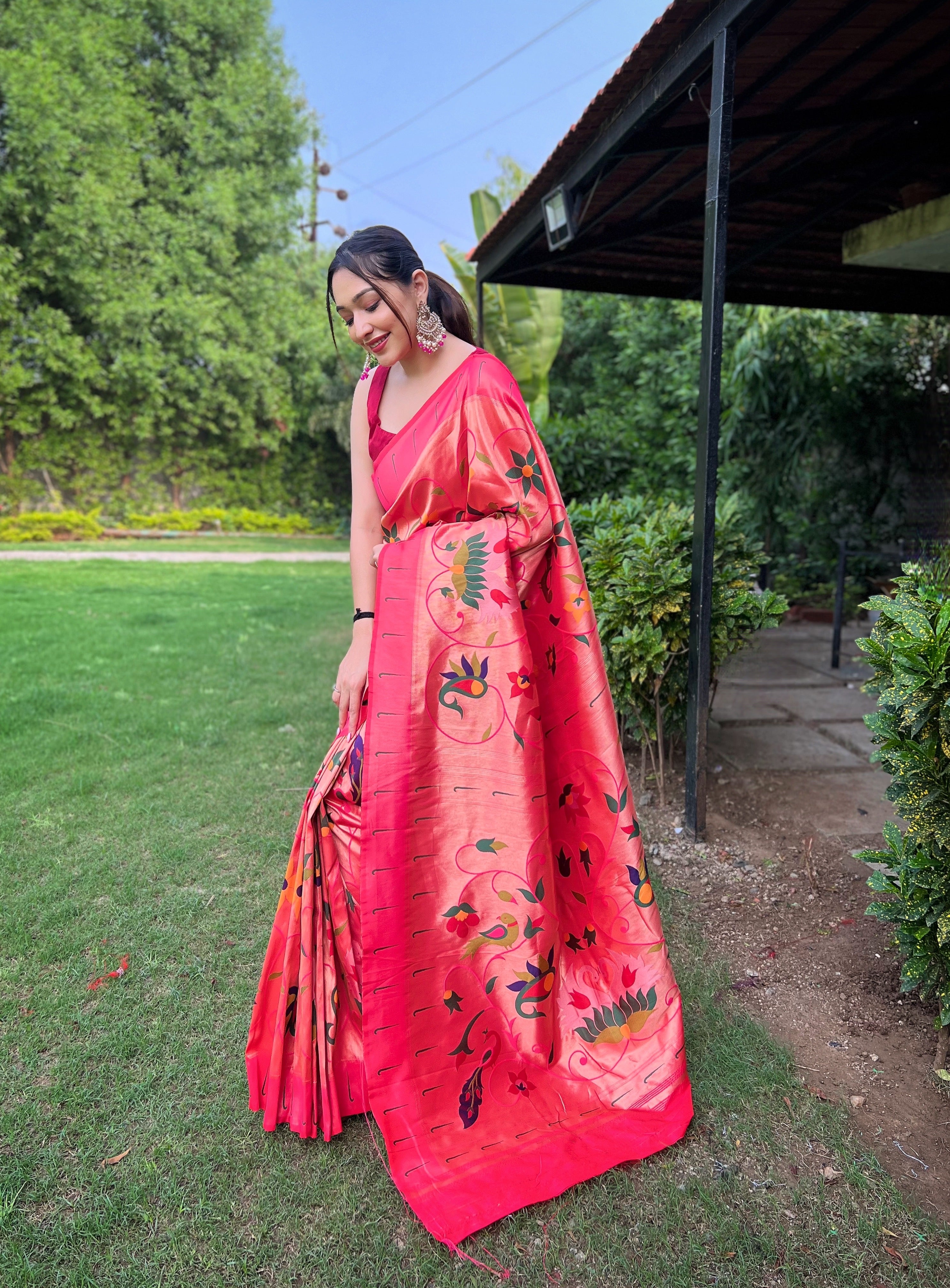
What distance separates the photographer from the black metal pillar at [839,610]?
5508mm

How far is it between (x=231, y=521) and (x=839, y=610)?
672 inches

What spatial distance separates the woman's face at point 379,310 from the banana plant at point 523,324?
7163 millimetres

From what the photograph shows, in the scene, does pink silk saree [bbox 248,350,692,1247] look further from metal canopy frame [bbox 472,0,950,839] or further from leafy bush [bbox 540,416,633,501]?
leafy bush [bbox 540,416,633,501]

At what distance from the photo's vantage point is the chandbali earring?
173 centimetres

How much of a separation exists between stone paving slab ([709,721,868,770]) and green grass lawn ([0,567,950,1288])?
1.41 metres

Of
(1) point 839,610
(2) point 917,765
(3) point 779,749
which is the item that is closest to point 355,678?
(2) point 917,765

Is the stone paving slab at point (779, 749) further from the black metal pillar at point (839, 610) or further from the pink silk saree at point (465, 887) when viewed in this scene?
the pink silk saree at point (465, 887)

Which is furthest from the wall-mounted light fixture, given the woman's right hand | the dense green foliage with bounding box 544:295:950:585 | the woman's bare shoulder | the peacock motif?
the peacock motif

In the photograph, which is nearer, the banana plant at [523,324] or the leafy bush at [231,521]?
the banana plant at [523,324]

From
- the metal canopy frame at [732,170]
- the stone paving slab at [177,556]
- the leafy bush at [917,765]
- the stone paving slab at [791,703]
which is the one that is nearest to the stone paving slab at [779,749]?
the stone paving slab at [791,703]

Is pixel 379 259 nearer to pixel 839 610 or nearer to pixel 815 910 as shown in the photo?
pixel 815 910

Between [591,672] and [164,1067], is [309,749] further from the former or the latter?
[591,672]

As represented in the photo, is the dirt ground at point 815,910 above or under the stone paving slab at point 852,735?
under

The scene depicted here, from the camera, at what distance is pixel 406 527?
1.77m
